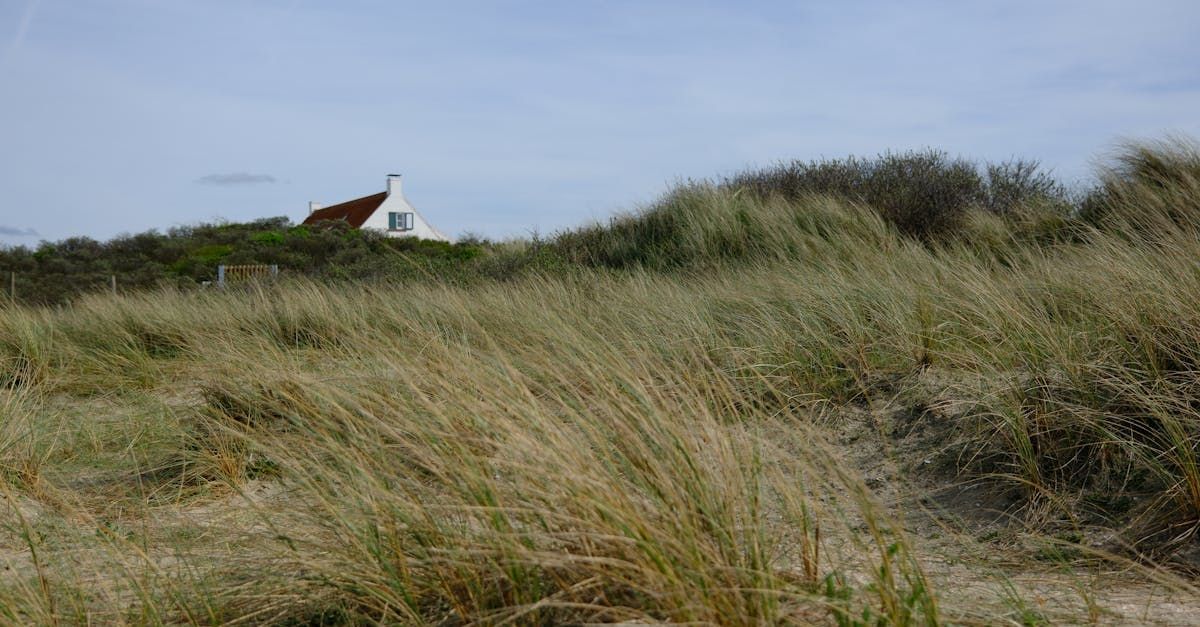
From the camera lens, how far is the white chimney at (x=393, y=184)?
36.2 metres

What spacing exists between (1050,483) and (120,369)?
5914mm

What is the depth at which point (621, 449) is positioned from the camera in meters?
2.38

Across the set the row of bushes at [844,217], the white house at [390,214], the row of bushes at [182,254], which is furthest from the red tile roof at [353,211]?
the row of bushes at [844,217]

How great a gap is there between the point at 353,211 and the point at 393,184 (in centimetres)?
219

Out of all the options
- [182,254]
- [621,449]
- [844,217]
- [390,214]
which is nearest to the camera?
[621,449]

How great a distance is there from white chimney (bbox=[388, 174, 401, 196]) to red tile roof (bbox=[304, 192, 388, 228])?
314 mm

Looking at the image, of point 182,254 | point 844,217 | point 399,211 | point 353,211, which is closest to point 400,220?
point 399,211

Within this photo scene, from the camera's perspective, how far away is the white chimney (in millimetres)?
36156

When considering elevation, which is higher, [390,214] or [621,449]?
[390,214]

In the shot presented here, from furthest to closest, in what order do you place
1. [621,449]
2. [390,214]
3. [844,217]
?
[390,214], [844,217], [621,449]

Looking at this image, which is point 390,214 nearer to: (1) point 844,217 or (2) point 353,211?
(2) point 353,211

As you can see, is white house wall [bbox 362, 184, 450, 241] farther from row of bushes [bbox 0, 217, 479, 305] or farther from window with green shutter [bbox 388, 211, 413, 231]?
row of bushes [bbox 0, 217, 479, 305]

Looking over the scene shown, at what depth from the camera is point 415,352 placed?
4582mm

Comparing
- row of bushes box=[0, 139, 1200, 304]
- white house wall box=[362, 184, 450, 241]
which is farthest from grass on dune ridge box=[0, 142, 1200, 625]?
white house wall box=[362, 184, 450, 241]
